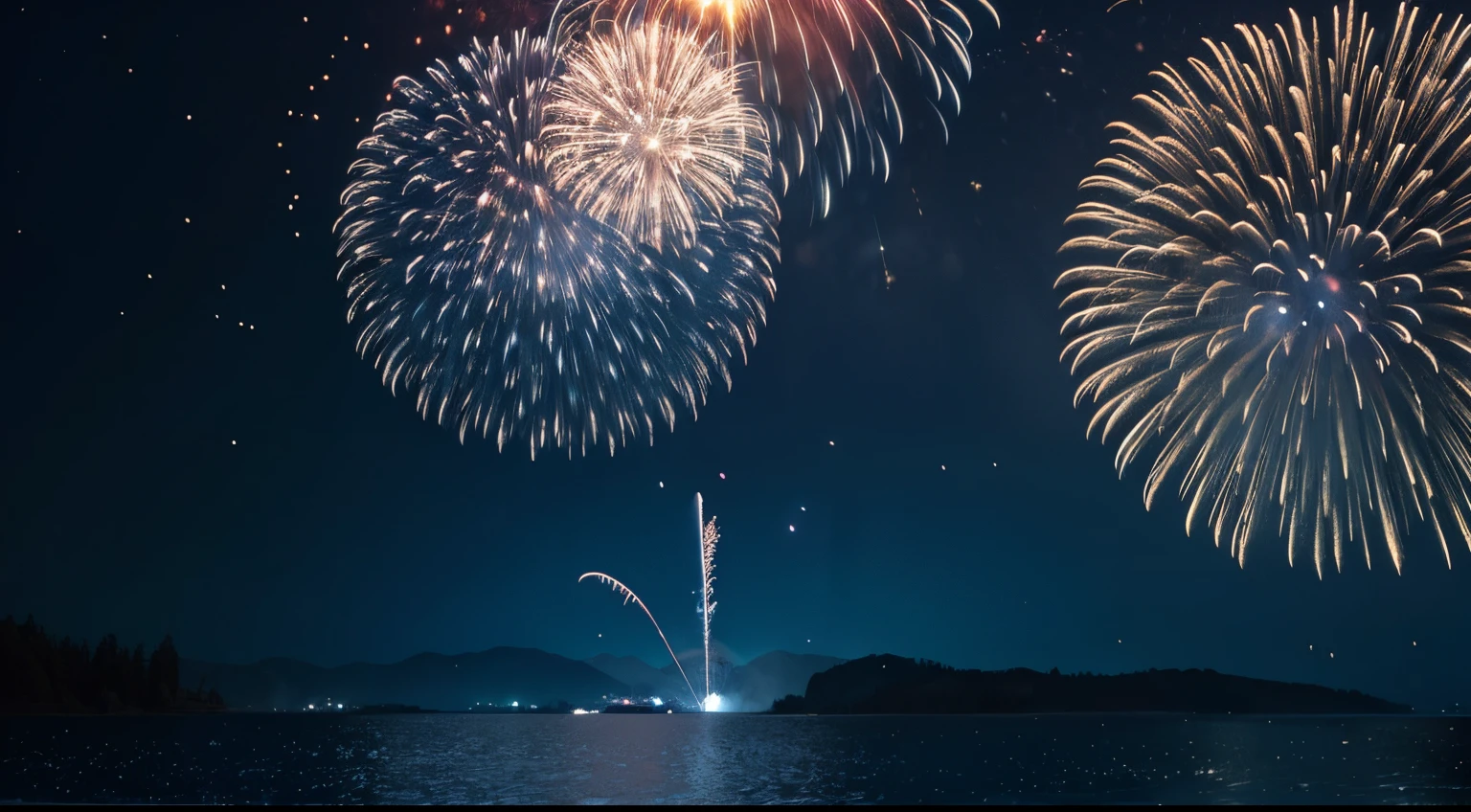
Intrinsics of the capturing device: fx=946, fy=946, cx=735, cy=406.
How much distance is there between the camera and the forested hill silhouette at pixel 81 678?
149m

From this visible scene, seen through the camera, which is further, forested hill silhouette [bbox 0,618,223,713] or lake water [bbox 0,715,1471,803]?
forested hill silhouette [bbox 0,618,223,713]

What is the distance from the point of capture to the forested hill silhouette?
149 m

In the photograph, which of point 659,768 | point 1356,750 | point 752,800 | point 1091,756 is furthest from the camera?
point 1356,750

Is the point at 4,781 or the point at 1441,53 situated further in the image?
the point at 4,781

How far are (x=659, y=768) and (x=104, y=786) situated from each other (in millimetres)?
32378

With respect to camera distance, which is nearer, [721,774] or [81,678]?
[721,774]

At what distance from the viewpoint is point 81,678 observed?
160 m

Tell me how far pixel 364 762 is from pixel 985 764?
47.8 m

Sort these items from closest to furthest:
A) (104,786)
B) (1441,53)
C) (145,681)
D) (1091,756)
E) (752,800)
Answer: (1441,53), (752,800), (104,786), (1091,756), (145,681)

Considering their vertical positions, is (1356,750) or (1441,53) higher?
(1441,53)

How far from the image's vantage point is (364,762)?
73938mm

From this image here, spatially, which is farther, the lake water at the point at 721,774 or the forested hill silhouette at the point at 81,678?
the forested hill silhouette at the point at 81,678

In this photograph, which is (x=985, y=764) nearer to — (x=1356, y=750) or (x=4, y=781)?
(x=1356, y=750)

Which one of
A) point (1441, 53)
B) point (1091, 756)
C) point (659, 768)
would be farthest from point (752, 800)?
point (1091, 756)
